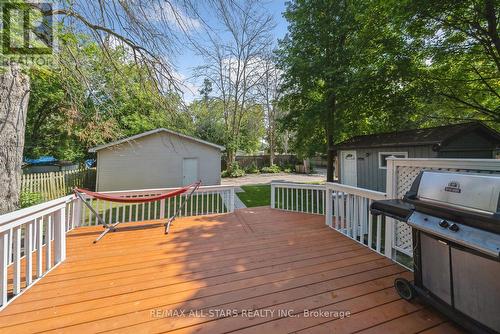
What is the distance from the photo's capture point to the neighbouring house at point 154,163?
1055 centimetres

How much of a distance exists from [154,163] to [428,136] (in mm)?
11026

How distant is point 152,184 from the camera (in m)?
11.2

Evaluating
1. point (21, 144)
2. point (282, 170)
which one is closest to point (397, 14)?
point (21, 144)

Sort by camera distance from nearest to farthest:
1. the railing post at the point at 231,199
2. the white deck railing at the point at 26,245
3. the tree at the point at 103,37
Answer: the white deck railing at the point at 26,245 → the tree at the point at 103,37 → the railing post at the point at 231,199

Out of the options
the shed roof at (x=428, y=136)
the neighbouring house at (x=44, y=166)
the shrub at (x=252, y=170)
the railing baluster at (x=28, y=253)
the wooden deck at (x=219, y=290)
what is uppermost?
the shed roof at (x=428, y=136)

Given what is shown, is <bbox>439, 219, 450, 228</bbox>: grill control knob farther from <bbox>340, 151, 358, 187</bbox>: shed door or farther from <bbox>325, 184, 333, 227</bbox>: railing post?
<bbox>340, 151, 358, 187</bbox>: shed door

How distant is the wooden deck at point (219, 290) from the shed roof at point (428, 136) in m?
5.08

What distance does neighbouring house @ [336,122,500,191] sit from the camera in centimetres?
647

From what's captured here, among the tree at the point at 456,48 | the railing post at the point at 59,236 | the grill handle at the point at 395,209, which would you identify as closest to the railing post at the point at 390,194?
the grill handle at the point at 395,209

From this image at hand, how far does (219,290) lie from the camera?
2217 mm

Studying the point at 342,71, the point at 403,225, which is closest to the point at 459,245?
the point at 403,225

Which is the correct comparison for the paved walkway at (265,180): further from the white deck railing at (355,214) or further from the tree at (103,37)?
the tree at (103,37)

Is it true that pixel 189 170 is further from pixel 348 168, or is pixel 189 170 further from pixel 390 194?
pixel 390 194

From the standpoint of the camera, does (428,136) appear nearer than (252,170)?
Yes
